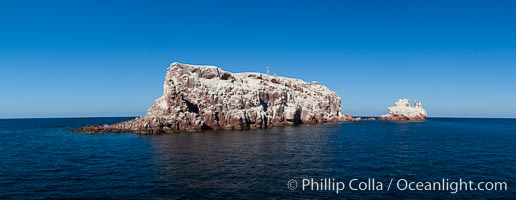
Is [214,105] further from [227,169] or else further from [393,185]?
[393,185]

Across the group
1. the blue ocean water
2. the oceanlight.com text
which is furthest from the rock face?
the oceanlight.com text

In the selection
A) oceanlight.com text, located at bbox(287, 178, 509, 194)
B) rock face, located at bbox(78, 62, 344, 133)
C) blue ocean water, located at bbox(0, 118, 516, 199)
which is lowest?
oceanlight.com text, located at bbox(287, 178, 509, 194)

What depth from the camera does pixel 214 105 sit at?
117 meters

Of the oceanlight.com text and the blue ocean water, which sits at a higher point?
the blue ocean water

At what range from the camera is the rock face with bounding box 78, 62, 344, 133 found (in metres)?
105

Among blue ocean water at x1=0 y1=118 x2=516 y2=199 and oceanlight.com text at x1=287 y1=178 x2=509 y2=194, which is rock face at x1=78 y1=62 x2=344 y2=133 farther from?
oceanlight.com text at x1=287 y1=178 x2=509 y2=194

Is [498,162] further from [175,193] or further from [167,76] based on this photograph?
[167,76]

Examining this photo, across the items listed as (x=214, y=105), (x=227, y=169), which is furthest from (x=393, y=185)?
(x=214, y=105)

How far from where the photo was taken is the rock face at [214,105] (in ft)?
345

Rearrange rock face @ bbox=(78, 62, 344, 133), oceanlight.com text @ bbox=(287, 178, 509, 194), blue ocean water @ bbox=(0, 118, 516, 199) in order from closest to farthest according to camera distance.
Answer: blue ocean water @ bbox=(0, 118, 516, 199) → oceanlight.com text @ bbox=(287, 178, 509, 194) → rock face @ bbox=(78, 62, 344, 133)

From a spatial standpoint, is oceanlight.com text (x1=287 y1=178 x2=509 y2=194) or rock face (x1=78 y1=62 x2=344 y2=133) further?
rock face (x1=78 y1=62 x2=344 y2=133)

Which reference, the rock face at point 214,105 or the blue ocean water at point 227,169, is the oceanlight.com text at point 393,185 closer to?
the blue ocean water at point 227,169

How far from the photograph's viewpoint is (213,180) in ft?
129

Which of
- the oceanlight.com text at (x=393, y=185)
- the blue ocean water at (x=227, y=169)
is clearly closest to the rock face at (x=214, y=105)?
the blue ocean water at (x=227, y=169)
